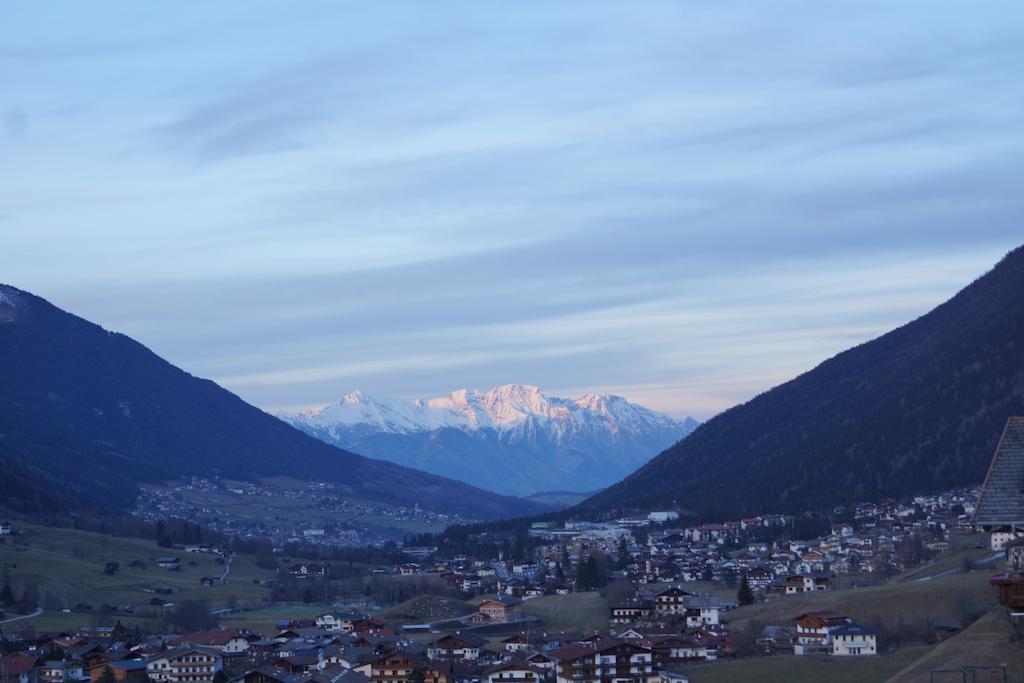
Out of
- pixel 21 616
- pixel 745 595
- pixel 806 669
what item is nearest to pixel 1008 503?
pixel 806 669

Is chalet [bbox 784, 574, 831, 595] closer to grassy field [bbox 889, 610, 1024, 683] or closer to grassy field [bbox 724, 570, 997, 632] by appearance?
grassy field [bbox 724, 570, 997, 632]

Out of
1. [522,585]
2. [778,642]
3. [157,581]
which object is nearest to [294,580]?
[157,581]

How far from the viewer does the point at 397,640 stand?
118625mm

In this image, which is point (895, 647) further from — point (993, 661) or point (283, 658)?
point (993, 661)

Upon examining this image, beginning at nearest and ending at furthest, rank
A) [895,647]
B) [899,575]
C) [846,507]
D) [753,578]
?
[895,647]
[899,575]
[753,578]
[846,507]

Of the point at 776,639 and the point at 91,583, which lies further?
the point at 91,583

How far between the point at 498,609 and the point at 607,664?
4381 centimetres

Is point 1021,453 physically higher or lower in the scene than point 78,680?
higher

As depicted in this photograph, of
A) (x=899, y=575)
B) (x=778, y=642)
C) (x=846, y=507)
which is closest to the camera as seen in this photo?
(x=778, y=642)

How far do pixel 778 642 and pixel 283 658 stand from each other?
32034mm

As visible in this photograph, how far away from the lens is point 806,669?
87562 mm

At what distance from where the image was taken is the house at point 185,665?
108688 mm

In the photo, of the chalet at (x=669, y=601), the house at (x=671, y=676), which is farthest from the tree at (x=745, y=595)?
the house at (x=671, y=676)

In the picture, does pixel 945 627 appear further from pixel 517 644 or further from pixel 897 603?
pixel 517 644
